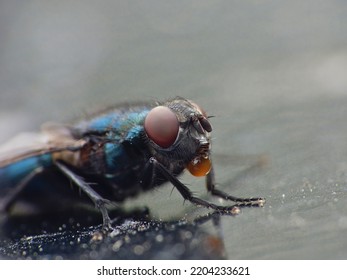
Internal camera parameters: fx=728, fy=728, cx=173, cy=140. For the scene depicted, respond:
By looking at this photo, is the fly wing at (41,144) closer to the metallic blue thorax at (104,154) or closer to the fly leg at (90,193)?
the metallic blue thorax at (104,154)

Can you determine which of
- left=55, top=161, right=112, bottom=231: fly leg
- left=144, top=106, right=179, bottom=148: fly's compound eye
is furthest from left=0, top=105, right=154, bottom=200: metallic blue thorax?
left=144, top=106, right=179, bottom=148: fly's compound eye

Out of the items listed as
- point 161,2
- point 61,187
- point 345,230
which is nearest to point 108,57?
point 161,2

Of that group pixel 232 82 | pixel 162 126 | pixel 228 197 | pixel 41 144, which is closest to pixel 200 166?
pixel 228 197

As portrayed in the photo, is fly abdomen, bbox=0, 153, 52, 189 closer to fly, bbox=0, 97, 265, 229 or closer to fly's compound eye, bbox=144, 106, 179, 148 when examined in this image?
fly, bbox=0, 97, 265, 229

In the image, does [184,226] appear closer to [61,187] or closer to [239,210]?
[239,210]

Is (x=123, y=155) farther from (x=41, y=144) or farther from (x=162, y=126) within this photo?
(x=41, y=144)
